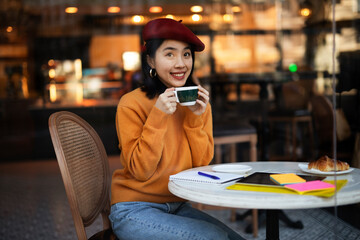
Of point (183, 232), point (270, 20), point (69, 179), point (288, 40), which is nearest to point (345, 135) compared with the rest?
point (183, 232)

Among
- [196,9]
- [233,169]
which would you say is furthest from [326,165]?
[196,9]

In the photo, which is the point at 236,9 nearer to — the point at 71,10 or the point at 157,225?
the point at 71,10

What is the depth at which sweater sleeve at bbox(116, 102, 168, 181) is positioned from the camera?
4.77ft

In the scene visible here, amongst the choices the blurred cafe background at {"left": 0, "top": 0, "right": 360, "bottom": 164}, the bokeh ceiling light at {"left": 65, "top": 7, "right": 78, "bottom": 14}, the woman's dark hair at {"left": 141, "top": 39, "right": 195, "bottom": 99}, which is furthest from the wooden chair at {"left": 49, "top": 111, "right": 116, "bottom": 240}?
the bokeh ceiling light at {"left": 65, "top": 7, "right": 78, "bottom": 14}

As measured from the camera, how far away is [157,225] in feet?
4.44

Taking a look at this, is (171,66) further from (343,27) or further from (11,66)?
(11,66)

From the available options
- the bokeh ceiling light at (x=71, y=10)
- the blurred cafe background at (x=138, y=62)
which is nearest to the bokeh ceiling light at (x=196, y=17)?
the blurred cafe background at (x=138, y=62)

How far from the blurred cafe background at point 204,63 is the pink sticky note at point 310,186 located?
1.63 m

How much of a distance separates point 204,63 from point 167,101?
500 centimetres

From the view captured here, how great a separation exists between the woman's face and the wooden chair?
393 millimetres

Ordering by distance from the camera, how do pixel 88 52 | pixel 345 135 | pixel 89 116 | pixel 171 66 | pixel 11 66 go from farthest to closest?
pixel 88 52 < pixel 11 66 < pixel 89 116 < pixel 345 135 < pixel 171 66

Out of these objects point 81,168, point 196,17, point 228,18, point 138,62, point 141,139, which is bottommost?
point 81,168

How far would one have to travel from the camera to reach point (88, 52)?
721 centimetres

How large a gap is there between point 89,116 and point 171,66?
10.7 feet
